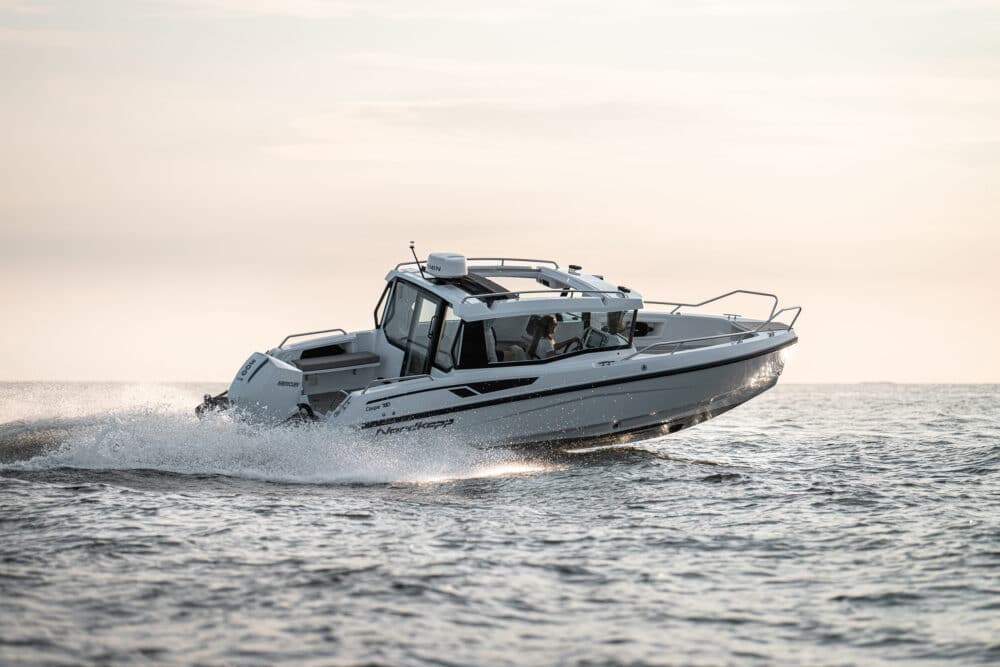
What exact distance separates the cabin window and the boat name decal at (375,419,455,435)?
99cm

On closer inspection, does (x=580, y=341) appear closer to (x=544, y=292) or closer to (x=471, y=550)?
(x=544, y=292)

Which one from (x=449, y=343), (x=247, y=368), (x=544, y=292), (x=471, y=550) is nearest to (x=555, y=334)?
(x=544, y=292)

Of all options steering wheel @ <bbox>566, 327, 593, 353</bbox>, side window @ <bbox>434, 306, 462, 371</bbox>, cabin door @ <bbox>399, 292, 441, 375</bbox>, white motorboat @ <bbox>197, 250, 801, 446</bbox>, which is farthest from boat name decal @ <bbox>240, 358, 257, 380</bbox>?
steering wheel @ <bbox>566, 327, 593, 353</bbox>

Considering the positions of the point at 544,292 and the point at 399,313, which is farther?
the point at 399,313

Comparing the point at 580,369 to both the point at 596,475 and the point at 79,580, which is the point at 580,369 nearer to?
the point at 596,475

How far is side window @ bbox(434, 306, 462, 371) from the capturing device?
48.0 ft

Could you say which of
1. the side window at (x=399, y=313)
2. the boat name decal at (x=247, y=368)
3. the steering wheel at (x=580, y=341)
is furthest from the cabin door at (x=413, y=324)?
the boat name decal at (x=247, y=368)

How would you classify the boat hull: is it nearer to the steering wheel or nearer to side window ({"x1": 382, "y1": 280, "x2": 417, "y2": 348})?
the steering wheel

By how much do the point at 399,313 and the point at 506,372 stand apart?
230 centimetres

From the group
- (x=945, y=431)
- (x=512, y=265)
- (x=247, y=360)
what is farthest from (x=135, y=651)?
(x=945, y=431)

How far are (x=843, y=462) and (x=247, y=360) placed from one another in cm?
820

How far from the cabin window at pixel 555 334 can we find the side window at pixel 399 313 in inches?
60.5

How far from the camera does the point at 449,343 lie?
585 inches

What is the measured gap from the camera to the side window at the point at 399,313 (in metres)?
15.9
